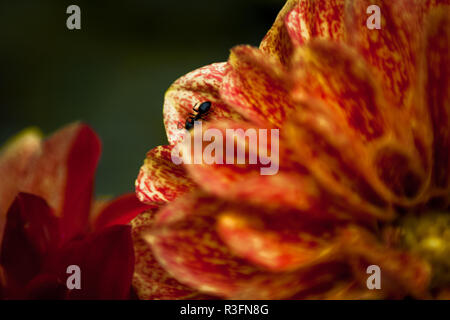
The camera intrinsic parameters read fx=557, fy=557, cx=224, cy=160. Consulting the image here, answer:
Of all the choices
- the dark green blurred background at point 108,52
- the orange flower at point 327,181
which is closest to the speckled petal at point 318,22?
the orange flower at point 327,181

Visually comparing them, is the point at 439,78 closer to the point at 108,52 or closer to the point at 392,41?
the point at 392,41

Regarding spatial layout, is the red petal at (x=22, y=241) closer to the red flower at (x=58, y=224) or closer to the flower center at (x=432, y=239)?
the red flower at (x=58, y=224)

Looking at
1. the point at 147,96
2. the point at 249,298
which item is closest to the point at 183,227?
the point at 249,298

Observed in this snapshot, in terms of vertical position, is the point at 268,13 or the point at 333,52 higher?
the point at 268,13

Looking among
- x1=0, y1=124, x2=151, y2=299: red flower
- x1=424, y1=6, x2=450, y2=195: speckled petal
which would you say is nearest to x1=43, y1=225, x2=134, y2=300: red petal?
x1=0, y1=124, x2=151, y2=299: red flower

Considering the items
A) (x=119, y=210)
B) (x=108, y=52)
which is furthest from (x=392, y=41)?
(x=108, y=52)
